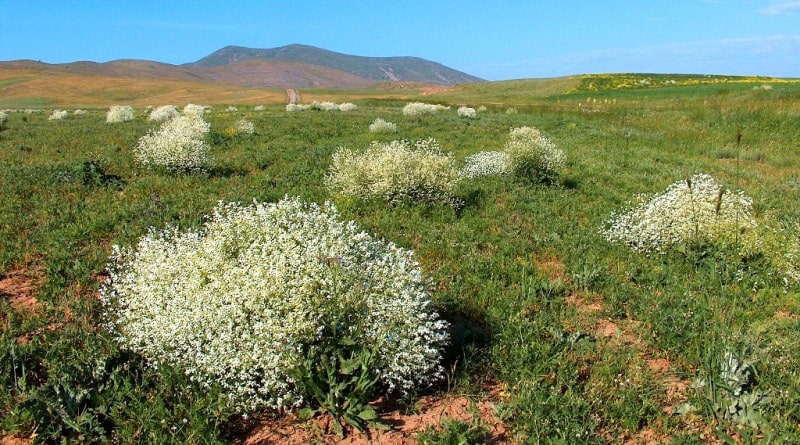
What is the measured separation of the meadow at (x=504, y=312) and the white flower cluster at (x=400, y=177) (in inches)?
9.3

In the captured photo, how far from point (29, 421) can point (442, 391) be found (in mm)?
3002

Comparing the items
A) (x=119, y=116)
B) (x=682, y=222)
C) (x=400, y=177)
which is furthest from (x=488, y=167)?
(x=119, y=116)

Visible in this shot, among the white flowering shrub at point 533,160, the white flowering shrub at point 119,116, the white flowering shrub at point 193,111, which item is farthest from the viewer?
the white flowering shrub at point 193,111

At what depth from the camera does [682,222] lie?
291 inches

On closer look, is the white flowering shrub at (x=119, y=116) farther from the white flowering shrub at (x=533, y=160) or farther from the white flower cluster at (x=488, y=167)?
the white flowering shrub at (x=533, y=160)

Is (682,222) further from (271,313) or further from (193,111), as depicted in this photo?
(193,111)

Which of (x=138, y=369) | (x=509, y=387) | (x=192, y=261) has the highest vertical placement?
(x=192, y=261)

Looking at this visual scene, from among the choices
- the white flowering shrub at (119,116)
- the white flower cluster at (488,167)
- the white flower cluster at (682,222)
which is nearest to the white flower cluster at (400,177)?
the white flower cluster at (488,167)

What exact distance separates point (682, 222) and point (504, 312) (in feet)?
11.6

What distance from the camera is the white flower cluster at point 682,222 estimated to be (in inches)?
282

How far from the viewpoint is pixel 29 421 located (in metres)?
3.67

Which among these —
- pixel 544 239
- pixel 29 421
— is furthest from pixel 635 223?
pixel 29 421

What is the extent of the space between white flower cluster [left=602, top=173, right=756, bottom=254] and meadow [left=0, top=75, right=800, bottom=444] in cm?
24

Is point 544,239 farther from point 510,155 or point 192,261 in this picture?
point 192,261
